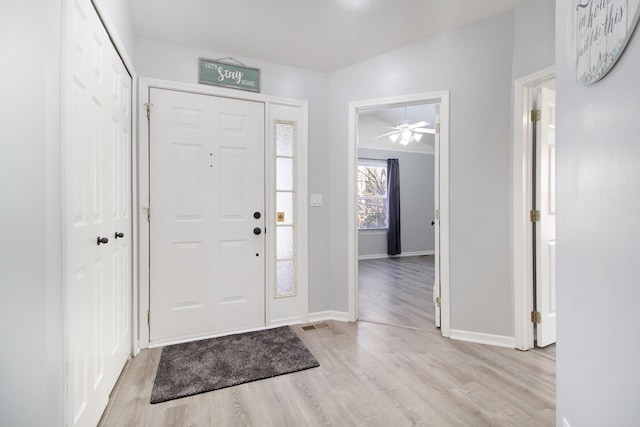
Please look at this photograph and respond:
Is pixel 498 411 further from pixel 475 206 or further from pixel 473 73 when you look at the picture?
pixel 473 73

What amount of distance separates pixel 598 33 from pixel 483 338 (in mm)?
2243

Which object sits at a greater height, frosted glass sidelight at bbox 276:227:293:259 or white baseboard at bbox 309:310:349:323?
frosted glass sidelight at bbox 276:227:293:259

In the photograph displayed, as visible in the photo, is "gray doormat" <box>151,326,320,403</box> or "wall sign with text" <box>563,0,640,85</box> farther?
"gray doormat" <box>151,326,320,403</box>

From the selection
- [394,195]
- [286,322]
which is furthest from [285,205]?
[394,195]

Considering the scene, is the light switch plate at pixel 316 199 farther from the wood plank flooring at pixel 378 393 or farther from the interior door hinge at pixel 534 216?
the interior door hinge at pixel 534 216

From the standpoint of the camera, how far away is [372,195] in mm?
6863

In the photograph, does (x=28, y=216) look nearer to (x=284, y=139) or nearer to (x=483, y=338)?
(x=284, y=139)

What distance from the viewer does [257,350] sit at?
2.34 m

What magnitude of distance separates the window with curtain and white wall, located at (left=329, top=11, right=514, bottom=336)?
4.12m

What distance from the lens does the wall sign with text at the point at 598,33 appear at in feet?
2.64

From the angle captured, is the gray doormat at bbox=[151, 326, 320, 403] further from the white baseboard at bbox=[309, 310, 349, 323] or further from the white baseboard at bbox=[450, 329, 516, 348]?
the white baseboard at bbox=[450, 329, 516, 348]

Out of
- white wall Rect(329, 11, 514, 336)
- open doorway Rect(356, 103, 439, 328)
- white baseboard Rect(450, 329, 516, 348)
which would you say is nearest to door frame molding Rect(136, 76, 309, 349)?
white wall Rect(329, 11, 514, 336)

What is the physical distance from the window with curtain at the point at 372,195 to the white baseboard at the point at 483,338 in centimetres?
426

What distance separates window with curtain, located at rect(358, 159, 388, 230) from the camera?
6.78 m
